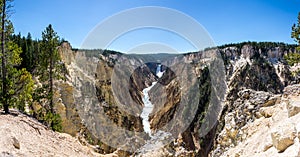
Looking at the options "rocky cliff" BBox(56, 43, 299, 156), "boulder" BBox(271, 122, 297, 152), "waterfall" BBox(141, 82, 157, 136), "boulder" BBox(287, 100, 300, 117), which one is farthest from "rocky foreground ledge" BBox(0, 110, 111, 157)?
"waterfall" BBox(141, 82, 157, 136)

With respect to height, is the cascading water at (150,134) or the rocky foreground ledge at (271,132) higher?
the rocky foreground ledge at (271,132)

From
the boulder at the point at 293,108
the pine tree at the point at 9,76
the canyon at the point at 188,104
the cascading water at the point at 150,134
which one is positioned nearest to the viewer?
the boulder at the point at 293,108

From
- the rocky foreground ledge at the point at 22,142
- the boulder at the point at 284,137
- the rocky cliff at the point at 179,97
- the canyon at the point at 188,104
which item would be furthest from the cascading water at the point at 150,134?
the boulder at the point at 284,137

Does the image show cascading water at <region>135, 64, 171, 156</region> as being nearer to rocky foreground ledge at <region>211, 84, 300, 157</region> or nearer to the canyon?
the canyon

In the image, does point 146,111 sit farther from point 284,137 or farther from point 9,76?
point 284,137

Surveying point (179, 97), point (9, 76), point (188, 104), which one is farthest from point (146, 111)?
point (9, 76)

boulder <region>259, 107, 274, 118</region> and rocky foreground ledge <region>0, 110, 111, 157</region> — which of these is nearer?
rocky foreground ledge <region>0, 110, 111, 157</region>

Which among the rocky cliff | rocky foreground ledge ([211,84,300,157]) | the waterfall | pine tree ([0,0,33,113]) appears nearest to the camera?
rocky foreground ledge ([211,84,300,157])

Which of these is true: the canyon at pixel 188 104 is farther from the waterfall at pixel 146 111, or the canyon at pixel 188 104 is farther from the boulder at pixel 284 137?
the waterfall at pixel 146 111

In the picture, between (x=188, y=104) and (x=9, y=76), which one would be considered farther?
(x=188, y=104)

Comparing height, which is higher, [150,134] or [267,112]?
[267,112]
